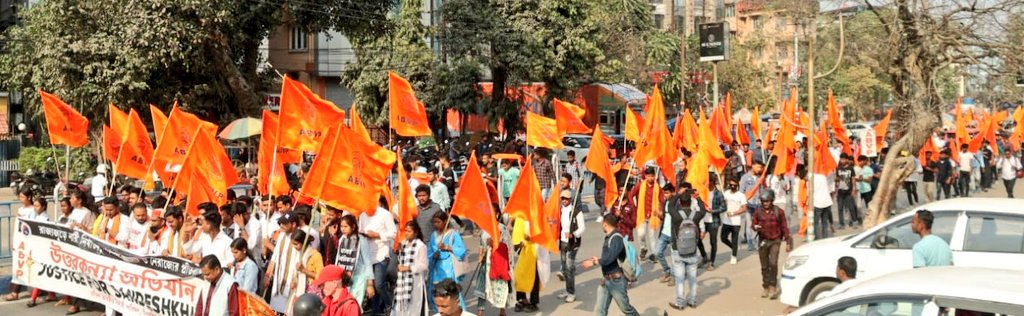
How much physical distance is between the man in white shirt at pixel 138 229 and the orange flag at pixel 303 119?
161 centimetres

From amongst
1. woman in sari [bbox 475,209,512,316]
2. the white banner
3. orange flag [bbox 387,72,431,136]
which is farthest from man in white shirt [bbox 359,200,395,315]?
orange flag [bbox 387,72,431,136]

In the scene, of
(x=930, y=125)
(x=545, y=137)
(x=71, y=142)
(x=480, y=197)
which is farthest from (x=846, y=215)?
(x=71, y=142)

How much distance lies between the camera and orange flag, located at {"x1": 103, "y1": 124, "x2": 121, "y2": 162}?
14.7 m

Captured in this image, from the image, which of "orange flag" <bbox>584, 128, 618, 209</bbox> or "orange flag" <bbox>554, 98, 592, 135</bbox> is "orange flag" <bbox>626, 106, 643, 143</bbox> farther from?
"orange flag" <bbox>584, 128, 618, 209</bbox>

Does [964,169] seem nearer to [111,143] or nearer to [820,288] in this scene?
[820,288]

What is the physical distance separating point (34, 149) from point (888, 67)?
22895mm

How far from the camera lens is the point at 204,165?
11.7 meters

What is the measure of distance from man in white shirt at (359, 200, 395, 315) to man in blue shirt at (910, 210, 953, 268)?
4.93 m

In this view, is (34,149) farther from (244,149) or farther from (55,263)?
(55,263)

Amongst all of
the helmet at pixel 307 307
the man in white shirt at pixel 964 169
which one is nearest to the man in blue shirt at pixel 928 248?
the helmet at pixel 307 307

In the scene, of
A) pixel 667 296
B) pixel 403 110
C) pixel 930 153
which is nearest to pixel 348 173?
pixel 403 110

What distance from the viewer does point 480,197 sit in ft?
31.5

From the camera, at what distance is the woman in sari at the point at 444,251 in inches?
384

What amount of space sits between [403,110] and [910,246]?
6306mm
